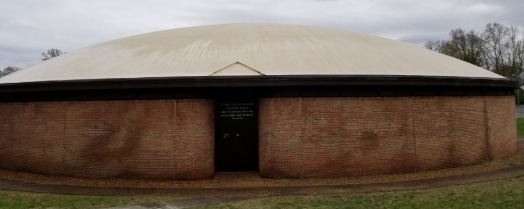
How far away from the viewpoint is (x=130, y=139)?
1308cm

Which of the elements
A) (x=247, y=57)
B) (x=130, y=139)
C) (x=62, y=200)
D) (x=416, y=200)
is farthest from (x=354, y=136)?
(x=62, y=200)

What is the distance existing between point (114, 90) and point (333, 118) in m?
6.42

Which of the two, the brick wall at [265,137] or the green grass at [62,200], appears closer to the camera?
the green grass at [62,200]

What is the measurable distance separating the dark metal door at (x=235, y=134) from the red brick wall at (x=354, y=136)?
0.54 meters

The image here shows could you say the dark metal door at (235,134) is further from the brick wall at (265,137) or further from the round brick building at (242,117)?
the brick wall at (265,137)

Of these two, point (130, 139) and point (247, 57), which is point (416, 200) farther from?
point (130, 139)

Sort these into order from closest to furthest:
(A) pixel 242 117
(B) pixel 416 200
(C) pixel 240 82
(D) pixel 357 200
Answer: (B) pixel 416 200, (D) pixel 357 200, (C) pixel 240 82, (A) pixel 242 117

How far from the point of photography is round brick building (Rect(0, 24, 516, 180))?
507 inches

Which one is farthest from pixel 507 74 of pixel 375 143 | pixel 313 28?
pixel 375 143

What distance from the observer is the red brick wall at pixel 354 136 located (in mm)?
12875

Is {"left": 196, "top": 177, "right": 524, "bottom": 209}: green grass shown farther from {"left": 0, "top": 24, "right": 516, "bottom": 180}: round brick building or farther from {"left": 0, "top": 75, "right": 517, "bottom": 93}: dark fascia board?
{"left": 0, "top": 75, "right": 517, "bottom": 93}: dark fascia board

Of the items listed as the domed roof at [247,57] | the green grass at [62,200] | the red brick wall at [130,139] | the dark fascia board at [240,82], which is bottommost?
the green grass at [62,200]

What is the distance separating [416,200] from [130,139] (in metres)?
7.97

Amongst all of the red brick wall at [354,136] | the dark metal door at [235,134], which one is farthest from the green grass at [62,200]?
the red brick wall at [354,136]
